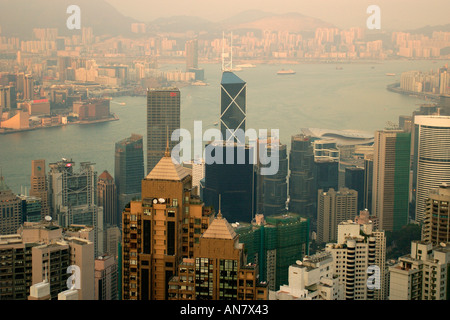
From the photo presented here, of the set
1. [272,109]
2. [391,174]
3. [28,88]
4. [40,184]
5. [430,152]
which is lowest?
[391,174]

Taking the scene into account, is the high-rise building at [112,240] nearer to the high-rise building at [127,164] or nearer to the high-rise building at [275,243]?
the high-rise building at [275,243]

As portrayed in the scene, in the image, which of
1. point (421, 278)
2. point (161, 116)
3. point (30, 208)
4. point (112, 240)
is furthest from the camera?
point (161, 116)

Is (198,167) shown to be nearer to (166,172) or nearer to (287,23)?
(287,23)

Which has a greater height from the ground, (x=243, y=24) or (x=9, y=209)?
(x=243, y=24)

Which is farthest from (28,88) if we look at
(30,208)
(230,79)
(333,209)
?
(333,209)

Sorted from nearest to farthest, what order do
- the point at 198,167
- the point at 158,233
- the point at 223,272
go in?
the point at 223,272 < the point at 158,233 < the point at 198,167

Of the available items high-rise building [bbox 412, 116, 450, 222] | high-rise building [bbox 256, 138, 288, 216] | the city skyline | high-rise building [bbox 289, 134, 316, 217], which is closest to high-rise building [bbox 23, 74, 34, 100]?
the city skyline

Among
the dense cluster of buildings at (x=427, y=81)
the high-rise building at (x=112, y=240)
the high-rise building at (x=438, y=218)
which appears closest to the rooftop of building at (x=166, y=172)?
the high-rise building at (x=112, y=240)
